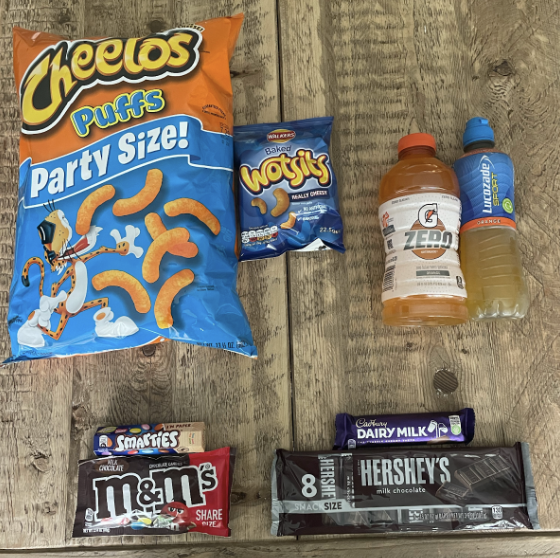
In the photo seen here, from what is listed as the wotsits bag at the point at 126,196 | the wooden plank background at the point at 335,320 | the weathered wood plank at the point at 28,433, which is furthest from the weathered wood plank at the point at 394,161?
the weathered wood plank at the point at 28,433

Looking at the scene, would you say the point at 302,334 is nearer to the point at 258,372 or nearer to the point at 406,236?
the point at 258,372

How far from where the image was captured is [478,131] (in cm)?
87

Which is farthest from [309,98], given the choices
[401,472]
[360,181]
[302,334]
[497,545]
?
[497,545]

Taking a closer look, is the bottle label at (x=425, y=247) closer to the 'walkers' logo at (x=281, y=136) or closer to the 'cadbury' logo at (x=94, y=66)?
the 'walkers' logo at (x=281, y=136)

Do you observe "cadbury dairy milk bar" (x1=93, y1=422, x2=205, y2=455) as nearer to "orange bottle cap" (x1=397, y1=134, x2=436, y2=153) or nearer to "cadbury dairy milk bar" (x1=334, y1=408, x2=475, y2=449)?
"cadbury dairy milk bar" (x1=334, y1=408, x2=475, y2=449)

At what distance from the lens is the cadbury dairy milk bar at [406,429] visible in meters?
0.81

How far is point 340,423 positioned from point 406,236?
0.34 meters

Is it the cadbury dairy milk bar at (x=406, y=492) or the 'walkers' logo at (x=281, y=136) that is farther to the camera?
the 'walkers' logo at (x=281, y=136)

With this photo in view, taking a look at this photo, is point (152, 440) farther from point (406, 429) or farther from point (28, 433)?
point (406, 429)

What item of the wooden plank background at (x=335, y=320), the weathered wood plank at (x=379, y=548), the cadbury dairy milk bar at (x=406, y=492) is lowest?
the weathered wood plank at (x=379, y=548)

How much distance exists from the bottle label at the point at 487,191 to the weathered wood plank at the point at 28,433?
779 mm

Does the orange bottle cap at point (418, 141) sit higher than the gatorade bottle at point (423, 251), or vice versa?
the orange bottle cap at point (418, 141)

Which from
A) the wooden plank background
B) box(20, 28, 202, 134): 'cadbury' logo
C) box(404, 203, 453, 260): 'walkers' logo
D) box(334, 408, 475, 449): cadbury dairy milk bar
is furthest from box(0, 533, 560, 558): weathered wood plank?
box(20, 28, 202, 134): 'cadbury' logo

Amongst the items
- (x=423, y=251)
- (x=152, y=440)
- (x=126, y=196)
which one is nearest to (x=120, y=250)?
(x=126, y=196)
